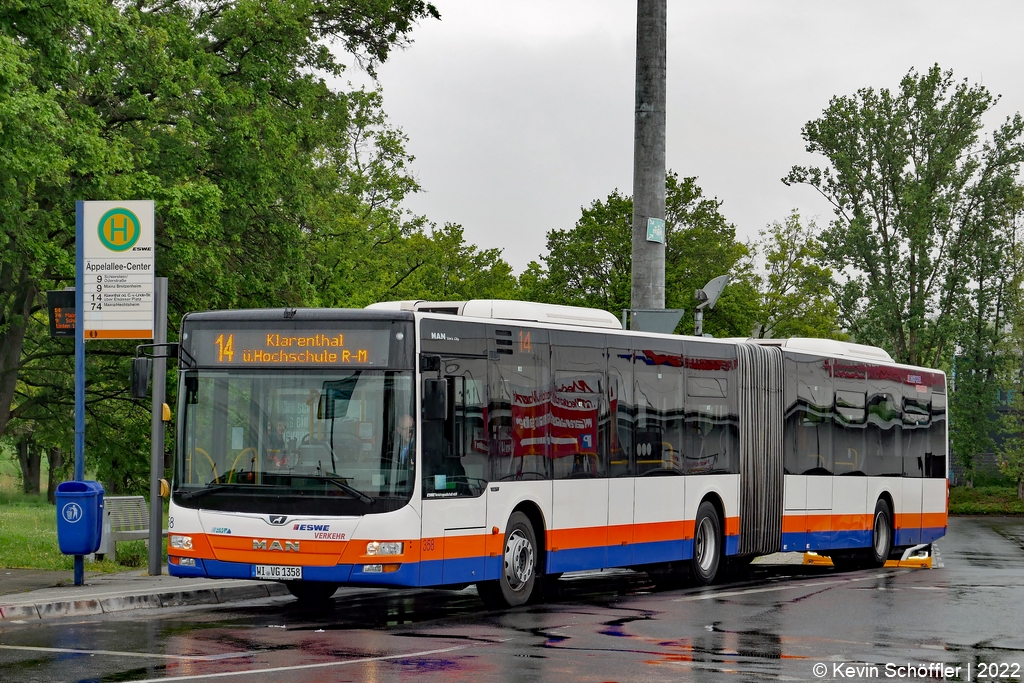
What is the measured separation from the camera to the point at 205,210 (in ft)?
82.2

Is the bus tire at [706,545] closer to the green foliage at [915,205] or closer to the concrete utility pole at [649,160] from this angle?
the concrete utility pole at [649,160]

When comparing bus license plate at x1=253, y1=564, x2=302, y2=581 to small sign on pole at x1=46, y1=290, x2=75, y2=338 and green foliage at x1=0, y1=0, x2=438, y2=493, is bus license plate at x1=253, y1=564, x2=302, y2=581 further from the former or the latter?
green foliage at x1=0, y1=0, x2=438, y2=493

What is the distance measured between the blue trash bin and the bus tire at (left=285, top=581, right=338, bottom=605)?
213 cm

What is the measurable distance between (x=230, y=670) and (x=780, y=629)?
17.2 feet

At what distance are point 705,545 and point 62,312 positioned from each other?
8.49m

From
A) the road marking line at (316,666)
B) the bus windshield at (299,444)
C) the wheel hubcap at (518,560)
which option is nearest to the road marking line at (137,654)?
the road marking line at (316,666)

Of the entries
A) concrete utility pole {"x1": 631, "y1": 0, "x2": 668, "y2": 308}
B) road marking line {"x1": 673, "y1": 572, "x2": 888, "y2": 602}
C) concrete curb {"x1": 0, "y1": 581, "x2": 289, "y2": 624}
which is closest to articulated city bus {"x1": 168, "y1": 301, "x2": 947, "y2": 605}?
concrete curb {"x1": 0, "y1": 581, "x2": 289, "y2": 624}

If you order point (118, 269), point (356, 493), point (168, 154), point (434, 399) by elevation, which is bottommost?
point (356, 493)

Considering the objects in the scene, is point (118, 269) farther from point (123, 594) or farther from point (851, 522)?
point (851, 522)

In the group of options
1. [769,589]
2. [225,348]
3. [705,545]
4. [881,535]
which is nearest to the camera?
[225,348]

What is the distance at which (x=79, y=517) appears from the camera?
15320mm

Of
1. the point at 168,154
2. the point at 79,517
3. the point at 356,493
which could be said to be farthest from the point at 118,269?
A: the point at 168,154

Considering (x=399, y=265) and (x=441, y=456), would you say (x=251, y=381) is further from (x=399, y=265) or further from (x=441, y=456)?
(x=399, y=265)

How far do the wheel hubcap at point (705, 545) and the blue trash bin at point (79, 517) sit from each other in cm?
747
